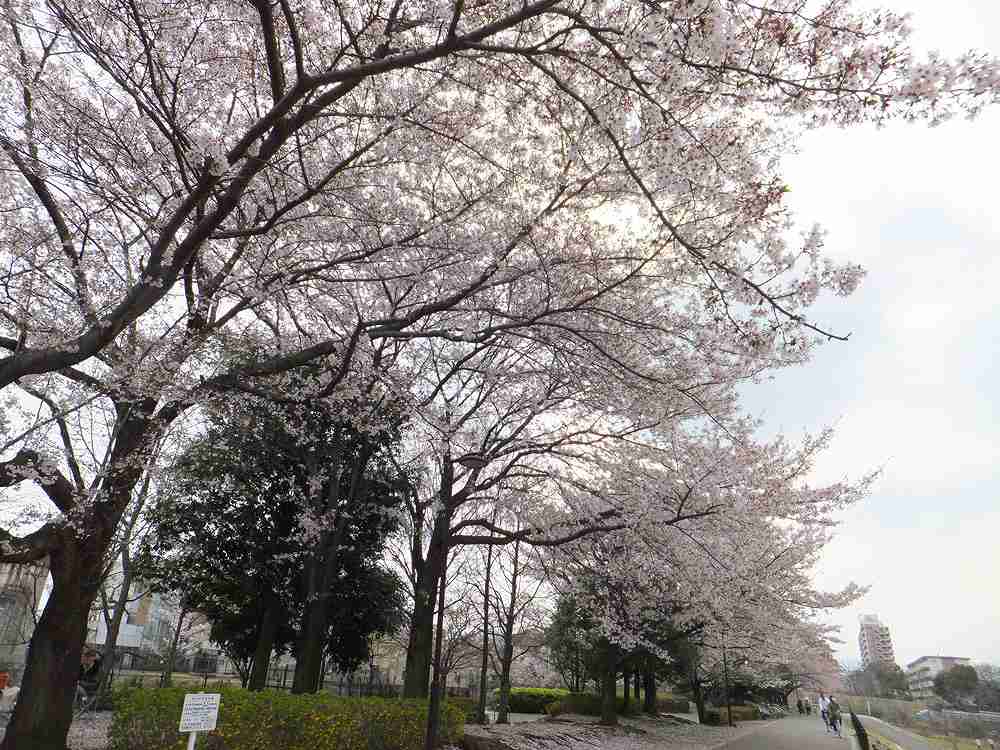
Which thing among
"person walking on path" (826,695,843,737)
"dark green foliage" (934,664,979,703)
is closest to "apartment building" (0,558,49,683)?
"person walking on path" (826,695,843,737)

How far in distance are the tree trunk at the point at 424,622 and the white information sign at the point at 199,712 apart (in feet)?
17.9

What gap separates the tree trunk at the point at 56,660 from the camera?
7.12 meters

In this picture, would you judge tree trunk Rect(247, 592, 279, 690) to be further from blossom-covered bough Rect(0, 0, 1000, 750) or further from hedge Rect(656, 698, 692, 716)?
hedge Rect(656, 698, 692, 716)

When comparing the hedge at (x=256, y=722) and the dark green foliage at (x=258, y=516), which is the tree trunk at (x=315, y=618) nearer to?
the dark green foliage at (x=258, y=516)

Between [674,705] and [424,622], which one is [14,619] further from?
[674,705]

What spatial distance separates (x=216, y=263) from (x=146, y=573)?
8895mm

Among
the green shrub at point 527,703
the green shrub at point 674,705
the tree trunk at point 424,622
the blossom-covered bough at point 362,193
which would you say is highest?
the blossom-covered bough at point 362,193

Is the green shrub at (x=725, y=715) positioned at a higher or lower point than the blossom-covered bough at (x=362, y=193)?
lower

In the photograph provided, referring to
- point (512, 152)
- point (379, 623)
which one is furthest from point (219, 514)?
point (512, 152)

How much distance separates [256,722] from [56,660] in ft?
8.67

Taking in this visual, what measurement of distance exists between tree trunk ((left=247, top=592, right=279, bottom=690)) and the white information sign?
7270 millimetres

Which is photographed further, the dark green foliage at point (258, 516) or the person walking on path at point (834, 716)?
the person walking on path at point (834, 716)

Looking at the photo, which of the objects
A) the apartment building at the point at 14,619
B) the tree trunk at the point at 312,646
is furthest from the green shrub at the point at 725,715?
the apartment building at the point at 14,619

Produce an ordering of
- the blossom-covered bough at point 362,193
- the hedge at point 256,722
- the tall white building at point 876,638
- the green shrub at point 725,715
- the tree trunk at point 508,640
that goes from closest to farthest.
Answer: the blossom-covered bough at point 362,193 → the hedge at point 256,722 → the tree trunk at point 508,640 → the green shrub at point 725,715 → the tall white building at point 876,638
